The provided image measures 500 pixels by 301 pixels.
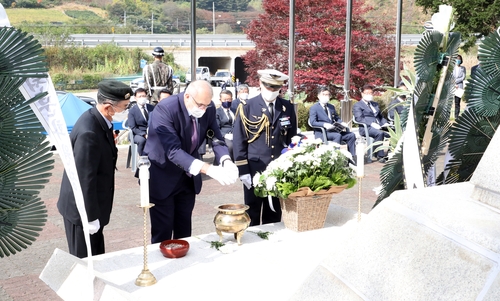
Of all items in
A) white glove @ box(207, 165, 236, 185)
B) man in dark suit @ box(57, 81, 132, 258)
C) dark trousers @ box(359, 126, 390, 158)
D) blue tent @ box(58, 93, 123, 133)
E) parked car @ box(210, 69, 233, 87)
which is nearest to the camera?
man in dark suit @ box(57, 81, 132, 258)

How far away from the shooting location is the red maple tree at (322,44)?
19562mm

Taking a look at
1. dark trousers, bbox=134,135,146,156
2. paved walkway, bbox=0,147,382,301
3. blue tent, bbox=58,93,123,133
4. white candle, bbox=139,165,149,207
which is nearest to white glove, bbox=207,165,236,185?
white candle, bbox=139,165,149,207

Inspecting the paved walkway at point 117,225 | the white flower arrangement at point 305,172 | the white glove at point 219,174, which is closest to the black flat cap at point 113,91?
the white glove at point 219,174

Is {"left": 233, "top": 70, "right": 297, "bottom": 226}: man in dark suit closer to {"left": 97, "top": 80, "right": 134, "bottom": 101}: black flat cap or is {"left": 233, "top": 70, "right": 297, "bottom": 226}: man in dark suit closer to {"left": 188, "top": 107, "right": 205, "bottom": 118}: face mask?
{"left": 188, "top": 107, "right": 205, "bottom": 118}: face mask

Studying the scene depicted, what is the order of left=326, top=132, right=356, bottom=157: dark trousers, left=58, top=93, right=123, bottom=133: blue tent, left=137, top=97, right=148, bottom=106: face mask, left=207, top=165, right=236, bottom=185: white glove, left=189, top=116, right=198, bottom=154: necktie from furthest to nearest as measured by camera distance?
left=58, top=93, right=123, bottom=133: blue tent, left=326, top=132, right=356, bottom=157: dark trousers, left=137, top=97, right=148, bottom=106: face mask, left=189, top=116, right=198, bottom=154: necktie, left=207, top=165, right=236, bottom=185: white glove

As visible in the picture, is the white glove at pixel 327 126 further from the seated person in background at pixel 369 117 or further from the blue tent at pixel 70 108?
the blue tent at pixel 70 108

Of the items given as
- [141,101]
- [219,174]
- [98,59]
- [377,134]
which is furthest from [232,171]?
[98,59]

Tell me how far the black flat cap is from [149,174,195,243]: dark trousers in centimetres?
92

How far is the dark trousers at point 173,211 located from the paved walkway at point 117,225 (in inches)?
38.3

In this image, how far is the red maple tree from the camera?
770 inches

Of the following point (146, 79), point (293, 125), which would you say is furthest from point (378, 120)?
point (293, 125)

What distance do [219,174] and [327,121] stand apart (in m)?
7.00

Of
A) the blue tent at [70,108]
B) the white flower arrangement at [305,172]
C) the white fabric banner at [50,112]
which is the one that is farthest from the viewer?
the blue tent at [70,108]

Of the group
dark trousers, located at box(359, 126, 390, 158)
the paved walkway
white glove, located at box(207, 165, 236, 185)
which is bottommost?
the paved walkway
